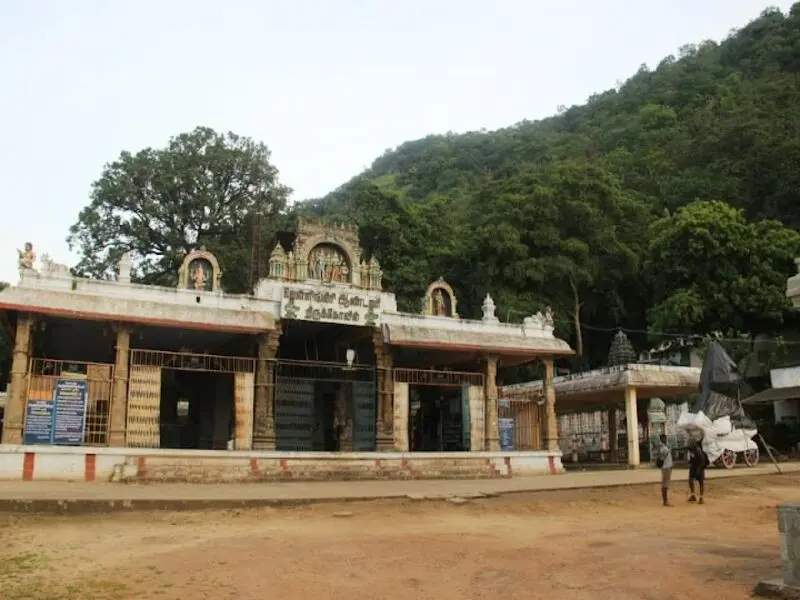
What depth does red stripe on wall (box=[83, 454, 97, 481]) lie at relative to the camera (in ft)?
52.5

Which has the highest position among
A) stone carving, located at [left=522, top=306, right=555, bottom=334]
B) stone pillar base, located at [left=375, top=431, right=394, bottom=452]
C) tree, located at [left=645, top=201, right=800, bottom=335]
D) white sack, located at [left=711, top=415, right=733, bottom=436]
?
tree, located at [left=645, top=201, right=800, bottom=335]

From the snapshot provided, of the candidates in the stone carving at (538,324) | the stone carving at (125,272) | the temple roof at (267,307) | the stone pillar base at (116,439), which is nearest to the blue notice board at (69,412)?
the stone pillar base at (116,439)

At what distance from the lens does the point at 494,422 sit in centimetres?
2128

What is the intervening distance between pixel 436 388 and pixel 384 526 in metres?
14.6

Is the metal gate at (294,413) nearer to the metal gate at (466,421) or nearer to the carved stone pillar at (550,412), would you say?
the metal gate at (466,421)

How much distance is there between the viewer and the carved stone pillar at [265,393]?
60.0ft

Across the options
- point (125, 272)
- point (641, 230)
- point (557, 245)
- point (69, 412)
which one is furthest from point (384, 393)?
point (641, 230)

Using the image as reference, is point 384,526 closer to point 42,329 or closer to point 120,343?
point 120,343

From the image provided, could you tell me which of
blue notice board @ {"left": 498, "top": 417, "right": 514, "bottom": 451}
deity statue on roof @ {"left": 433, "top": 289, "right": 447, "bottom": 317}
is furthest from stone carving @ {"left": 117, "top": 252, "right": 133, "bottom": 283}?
blue notice board @ {"left": 498, "top": 417, "right": 514, "bottom": 451}

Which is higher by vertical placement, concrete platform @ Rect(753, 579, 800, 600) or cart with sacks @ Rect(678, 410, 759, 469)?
cart with sacks @ Rect(678, 410, 759, 469)

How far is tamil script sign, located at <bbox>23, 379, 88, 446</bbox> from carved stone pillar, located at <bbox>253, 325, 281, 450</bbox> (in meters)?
4.07

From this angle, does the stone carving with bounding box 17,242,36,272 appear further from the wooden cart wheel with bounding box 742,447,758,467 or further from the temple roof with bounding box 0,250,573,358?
the wooden cart wheel with bounding box 742,447,758,467

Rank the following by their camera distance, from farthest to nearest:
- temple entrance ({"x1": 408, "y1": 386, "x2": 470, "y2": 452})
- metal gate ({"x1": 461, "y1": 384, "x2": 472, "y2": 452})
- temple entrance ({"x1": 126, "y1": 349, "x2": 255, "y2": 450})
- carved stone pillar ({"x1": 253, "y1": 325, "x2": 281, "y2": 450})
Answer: temple entrance ({"x1": 408, "y1": 386, "x2": 470, "y2": 452}) → metal gate ({"x1": 461, "y1": 384, "x2": 472, "y2": 452}) → carved stone pillar ({"x1": 253, "y1": 325, "x2": 281, "y2": 450}) → temple entrance ({"x1": 126, "y1": 349, "x2": 255, "y2": 450})

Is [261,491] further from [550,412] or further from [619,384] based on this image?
[619,384]
